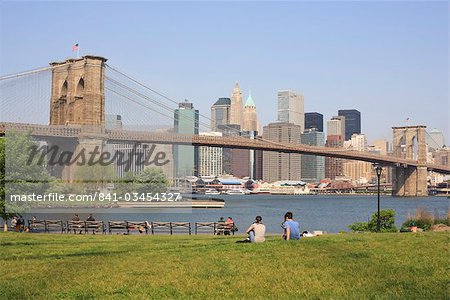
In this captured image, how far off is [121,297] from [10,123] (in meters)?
51.1

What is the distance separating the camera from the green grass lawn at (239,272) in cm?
825

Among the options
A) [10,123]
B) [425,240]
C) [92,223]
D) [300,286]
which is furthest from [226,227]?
[10,123]

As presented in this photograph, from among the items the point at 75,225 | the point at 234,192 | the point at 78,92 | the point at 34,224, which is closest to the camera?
the point at 75,225

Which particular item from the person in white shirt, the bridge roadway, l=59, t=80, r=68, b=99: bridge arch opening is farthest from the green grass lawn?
l=59, t=80, r=68, b=99: bridge arch opening

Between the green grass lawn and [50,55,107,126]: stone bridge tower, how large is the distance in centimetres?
5527

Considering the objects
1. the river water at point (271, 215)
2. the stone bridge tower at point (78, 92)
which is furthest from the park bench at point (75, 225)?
the stone bridge tower at point (78, 92)

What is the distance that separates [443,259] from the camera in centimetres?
1051

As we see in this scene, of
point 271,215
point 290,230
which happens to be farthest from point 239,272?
point 271,215

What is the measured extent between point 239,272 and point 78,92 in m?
63.6

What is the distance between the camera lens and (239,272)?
32.1 ft

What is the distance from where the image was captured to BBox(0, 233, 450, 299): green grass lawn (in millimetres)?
8250

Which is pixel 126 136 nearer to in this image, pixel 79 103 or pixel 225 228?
pixel 79 103

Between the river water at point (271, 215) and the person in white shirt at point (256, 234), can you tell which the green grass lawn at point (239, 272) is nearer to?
the person in white shirt at point (256, 234)

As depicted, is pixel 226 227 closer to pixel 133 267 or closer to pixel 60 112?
pixel 133 267
